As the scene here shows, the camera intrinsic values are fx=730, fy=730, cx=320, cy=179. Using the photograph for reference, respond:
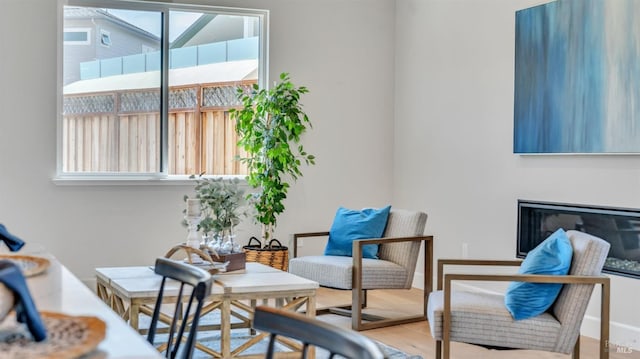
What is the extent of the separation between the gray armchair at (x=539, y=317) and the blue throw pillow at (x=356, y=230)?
5.18 feet

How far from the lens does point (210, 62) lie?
602cm

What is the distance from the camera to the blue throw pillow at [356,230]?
193 inches

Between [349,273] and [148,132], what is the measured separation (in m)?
2.28

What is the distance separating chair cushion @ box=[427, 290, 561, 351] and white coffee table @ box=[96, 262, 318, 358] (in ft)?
2.17

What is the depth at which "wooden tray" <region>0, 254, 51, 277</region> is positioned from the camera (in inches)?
80.9

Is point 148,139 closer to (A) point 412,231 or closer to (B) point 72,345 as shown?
(A) point 412,231

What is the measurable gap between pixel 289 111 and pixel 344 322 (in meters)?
1.74

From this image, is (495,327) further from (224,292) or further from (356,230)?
(356,230)

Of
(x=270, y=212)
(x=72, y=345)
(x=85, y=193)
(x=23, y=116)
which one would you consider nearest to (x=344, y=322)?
(x=270, y=212)

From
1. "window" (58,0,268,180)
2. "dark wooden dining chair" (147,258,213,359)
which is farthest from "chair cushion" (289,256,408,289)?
"dark wooden dining chair" (147,258,213,359)

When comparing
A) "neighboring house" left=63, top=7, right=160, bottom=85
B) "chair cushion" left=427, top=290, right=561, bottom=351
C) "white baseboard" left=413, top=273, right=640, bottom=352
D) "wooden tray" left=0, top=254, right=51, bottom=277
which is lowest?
"white baseboard" left=413, top=273, right=640, bottom=352

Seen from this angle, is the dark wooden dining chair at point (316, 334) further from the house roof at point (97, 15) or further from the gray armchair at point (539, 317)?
the house roof at point (97, 15)

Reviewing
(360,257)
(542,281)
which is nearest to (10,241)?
(542,281)

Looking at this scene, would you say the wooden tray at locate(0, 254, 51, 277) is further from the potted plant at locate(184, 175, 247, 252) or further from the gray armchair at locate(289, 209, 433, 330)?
the gray armchair at locate(289, 209, 433, 330)
